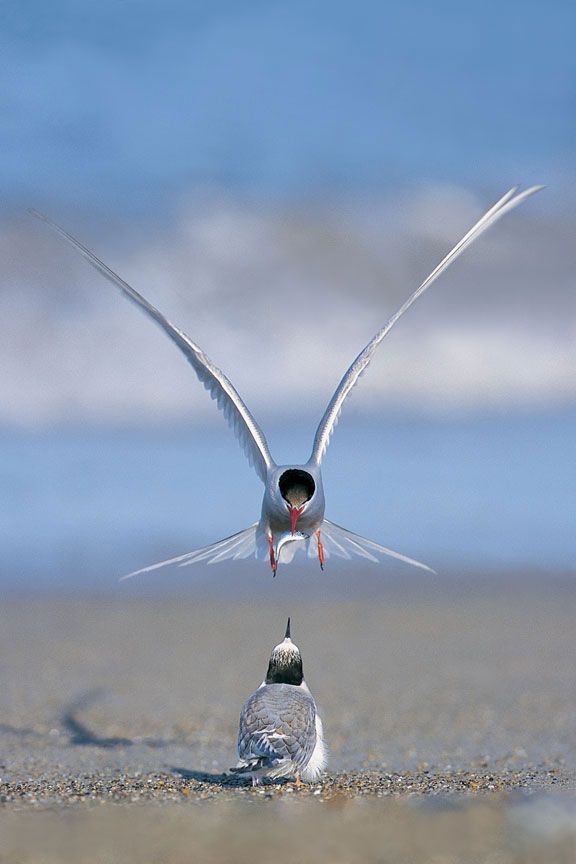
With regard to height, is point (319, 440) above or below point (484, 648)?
above

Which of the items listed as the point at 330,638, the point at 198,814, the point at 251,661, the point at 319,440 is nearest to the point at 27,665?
the point at 251,661

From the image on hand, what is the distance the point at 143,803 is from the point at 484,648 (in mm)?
10086

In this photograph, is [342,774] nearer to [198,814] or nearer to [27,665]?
[198,814]

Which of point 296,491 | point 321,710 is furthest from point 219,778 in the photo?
point 321,710

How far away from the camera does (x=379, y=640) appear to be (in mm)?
17547

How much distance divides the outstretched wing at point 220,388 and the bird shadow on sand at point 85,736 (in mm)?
2592

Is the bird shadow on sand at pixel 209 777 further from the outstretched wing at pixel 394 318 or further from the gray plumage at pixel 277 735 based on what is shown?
the outstretched wing at pixel 394 318

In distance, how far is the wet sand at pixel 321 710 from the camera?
6234 millimetres

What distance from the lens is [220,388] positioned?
35.7 feet

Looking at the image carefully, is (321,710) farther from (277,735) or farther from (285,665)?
(277,735)

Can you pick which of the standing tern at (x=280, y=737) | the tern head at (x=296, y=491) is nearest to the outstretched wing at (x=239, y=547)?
the tern head at (x=296, y=491)

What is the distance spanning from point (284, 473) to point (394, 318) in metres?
2.08

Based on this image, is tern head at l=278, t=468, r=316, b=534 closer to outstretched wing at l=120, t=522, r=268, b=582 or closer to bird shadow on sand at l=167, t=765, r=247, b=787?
outstretched wing at l=120, t=522, r=268, b=582

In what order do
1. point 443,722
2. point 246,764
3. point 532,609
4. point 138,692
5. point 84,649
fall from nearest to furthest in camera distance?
point 246,764 < point 443,722 < point 138,692 < point 84,649 < point 532,609
